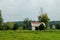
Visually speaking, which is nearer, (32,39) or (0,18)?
(32,39)

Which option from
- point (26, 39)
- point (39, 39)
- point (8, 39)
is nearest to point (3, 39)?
point (8, 39)

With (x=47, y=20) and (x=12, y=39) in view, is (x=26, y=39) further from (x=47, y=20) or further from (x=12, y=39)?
(x=47, y=20)

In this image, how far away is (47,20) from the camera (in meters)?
46.1

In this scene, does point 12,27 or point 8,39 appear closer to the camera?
point 8,39

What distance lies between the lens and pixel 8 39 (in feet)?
56.9

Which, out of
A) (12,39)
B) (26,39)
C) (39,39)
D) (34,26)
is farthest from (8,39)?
(34,26)

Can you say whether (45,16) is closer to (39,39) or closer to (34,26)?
(34,26)

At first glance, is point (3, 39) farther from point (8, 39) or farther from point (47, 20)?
point (47, 20)

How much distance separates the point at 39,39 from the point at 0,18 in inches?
1203

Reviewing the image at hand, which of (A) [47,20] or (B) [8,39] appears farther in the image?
(A) [47,20]

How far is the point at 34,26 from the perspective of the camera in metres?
46.3

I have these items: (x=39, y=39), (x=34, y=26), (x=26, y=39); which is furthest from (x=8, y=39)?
(x=34, y=26)

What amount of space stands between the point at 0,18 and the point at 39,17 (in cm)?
959

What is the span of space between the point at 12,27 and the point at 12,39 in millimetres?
29857
